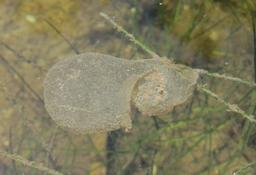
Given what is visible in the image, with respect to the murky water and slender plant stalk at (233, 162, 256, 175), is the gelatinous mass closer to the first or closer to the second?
the murky water

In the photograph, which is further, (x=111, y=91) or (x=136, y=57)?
(x=136, y=57)

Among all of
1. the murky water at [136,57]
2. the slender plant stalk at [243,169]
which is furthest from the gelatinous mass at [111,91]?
the slender plant stalk at [243,169]

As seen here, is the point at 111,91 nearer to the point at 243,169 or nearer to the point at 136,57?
the point at 136,57

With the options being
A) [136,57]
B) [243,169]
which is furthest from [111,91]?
[243,169]

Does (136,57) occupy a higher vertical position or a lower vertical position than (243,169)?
higher

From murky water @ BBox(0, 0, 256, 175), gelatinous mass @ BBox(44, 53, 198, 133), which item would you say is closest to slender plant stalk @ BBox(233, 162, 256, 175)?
murky water @ BBox(0, 0, 256, 175)

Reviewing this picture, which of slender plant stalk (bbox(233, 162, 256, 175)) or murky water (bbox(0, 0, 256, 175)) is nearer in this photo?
slender plant stalk (bbox(233, 162, 256, 175))
